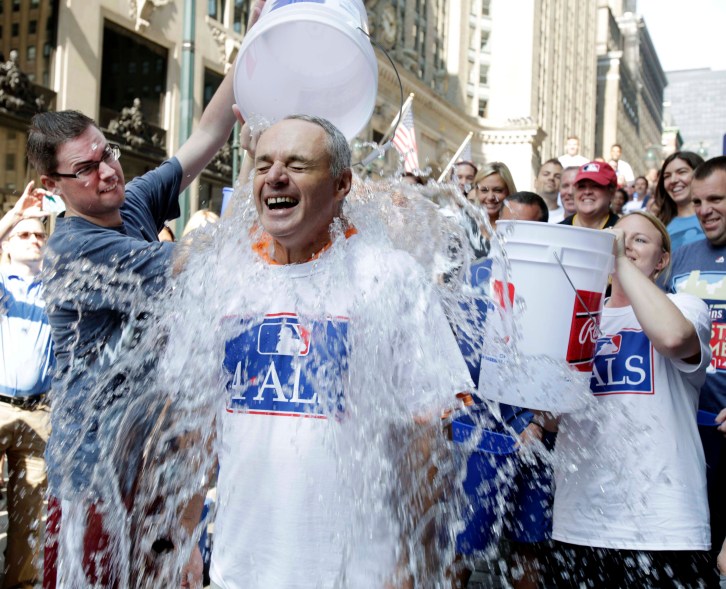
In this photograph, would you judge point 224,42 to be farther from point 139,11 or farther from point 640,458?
point 640,458

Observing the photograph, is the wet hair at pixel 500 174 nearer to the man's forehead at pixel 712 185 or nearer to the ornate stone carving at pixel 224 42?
the man's forehead at pixel 712 185

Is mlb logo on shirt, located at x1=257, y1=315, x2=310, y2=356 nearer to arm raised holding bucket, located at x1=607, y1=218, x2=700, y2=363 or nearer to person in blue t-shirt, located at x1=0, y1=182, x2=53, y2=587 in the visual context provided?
arm raised holding bucket, located at x1=607, y1=218, x2=700, y2=363

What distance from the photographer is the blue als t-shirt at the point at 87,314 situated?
274cm

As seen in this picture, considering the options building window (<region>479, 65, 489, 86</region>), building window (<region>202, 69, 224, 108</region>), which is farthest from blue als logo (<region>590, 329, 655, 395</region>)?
building window (<region>479, 65, 489, 86</region>)

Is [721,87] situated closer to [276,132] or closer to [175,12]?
[175,12]

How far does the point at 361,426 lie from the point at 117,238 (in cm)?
118

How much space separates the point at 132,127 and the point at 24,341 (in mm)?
13333

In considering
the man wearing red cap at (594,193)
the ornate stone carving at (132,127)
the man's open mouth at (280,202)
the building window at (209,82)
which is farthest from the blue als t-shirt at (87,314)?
the building window at (209,82)

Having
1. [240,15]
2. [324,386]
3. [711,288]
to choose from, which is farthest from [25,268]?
[240,15]

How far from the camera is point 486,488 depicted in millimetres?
3688

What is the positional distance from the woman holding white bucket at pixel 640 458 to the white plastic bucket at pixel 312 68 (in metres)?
1.20

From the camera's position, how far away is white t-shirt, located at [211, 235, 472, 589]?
2.16 m

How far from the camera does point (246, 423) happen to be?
2.25m

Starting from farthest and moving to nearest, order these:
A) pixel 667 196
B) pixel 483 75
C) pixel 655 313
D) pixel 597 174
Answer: pixel 483 75 → pixel 667 196 → pixel 597 174 → pixel 655 313
